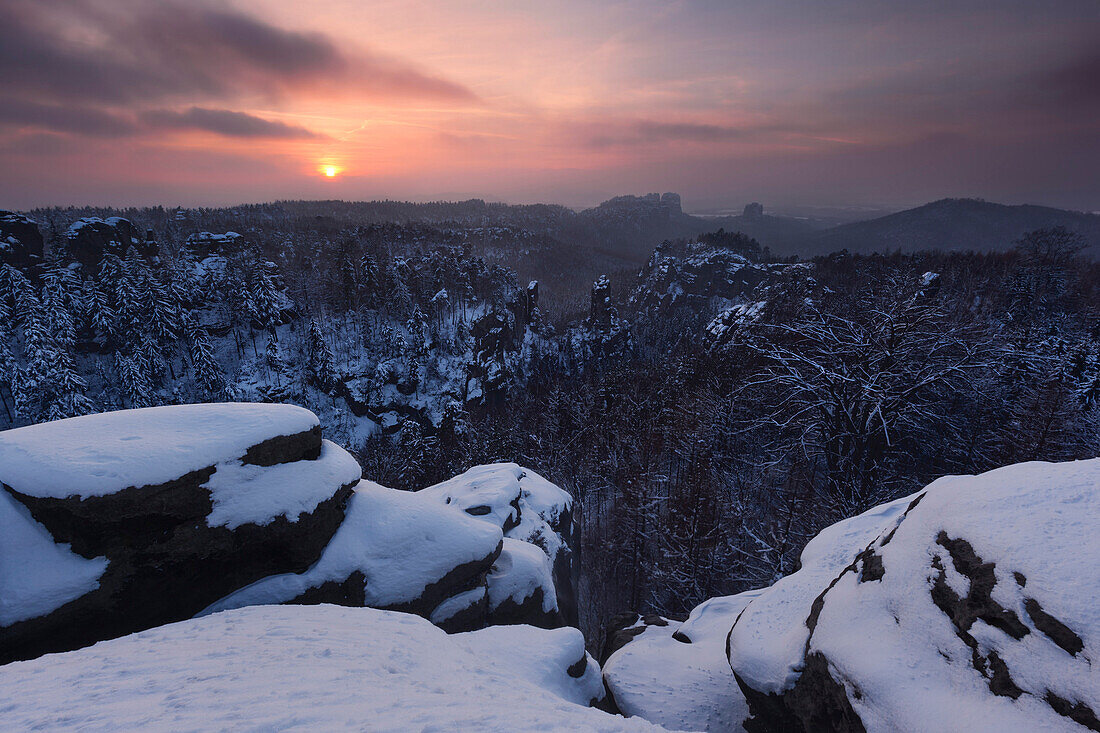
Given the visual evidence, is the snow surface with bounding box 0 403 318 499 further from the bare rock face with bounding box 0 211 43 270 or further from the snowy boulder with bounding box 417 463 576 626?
the bare rock face with bounding box 0 211 43 270

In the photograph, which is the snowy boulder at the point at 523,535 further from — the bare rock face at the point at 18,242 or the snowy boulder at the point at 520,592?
the bare rock face at the point at 18,242

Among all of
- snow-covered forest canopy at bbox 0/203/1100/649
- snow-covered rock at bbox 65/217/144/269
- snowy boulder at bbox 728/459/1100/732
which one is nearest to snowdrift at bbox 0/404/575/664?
snowy boulder at bbox 728/459/1100/732

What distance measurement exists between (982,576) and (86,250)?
4093 inches

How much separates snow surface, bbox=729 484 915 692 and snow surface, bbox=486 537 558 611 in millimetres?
8390

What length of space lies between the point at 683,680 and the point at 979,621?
7478 mm

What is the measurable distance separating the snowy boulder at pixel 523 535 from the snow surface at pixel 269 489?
549 cm

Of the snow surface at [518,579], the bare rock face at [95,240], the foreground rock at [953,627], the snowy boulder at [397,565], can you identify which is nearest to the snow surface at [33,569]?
the snowy boulder at [397,565]

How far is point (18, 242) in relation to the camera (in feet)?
189

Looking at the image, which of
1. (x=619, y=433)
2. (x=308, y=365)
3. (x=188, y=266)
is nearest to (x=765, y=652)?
(x=619, y=433)

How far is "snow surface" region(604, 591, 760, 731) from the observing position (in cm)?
979

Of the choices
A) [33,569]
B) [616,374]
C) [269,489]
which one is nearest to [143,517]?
[33,569]

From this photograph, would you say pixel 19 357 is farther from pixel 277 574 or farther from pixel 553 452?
pixel 277 574

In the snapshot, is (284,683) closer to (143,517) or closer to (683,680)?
(143,517)

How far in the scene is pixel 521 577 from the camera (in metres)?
16.0
